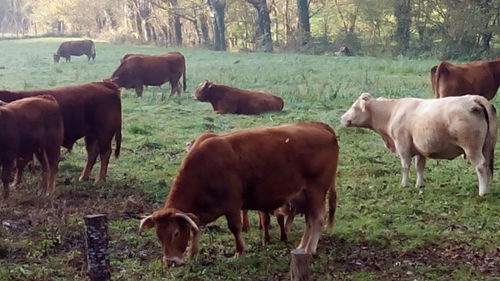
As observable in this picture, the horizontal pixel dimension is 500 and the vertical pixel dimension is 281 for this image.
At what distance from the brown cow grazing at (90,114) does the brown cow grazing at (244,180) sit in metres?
3.90

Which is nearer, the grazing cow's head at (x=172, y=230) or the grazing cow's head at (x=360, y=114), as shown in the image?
the grazing cow's head at (x=172, y=230)

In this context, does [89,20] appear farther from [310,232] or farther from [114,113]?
[310,232]

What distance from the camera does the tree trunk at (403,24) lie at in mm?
37812

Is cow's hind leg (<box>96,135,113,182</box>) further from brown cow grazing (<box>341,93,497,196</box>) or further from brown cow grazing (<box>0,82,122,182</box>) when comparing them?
brown cow grazing (<box>341,93,497,196</box>)

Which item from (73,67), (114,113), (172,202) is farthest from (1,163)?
(73,67)

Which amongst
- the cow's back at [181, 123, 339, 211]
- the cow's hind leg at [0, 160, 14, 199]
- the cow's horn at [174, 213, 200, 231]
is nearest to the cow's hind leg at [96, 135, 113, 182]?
the cow's hind leg at [0, 160, 14, 199]

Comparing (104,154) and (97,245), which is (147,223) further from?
(104,154)

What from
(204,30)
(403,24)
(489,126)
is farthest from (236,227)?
(204,30)

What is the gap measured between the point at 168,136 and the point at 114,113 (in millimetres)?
3561

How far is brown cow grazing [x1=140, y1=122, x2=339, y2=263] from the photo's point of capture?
20.9 feet

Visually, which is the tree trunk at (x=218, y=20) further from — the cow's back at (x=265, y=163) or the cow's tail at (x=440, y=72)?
the cow's back at (x=265, y=163)

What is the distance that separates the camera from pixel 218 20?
44.1 metres

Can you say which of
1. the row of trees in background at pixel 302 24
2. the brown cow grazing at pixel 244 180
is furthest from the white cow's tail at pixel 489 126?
the row of trees in background at pixel 302 24

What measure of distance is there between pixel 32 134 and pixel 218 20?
1395 inches
